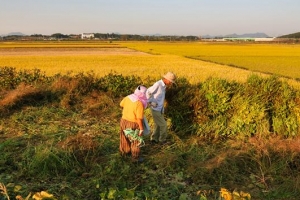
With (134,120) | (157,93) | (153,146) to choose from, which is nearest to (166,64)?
(153,146)

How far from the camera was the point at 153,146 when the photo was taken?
624 centimetres

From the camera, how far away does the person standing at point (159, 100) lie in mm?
5797

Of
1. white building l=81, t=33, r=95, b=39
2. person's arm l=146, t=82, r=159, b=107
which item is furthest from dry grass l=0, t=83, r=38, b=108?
white building l=81, t=33, r=95, b=39

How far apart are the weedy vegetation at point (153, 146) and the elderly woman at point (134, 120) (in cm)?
26

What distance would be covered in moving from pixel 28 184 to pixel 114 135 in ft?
8.15

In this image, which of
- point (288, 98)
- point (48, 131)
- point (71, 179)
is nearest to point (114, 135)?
point (48, 131)

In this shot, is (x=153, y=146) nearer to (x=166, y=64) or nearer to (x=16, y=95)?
(x=16, y=95)

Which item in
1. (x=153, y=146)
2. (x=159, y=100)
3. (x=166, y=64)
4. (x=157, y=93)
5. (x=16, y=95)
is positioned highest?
(x=157, y=93)

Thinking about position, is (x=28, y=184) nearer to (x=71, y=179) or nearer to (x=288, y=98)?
(x=71, y=179)

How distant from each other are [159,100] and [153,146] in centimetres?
93

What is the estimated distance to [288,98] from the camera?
23.1ft

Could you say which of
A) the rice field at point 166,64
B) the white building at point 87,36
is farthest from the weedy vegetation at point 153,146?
the white building at point 87,36

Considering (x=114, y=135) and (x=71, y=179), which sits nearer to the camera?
(x=71, y=179)

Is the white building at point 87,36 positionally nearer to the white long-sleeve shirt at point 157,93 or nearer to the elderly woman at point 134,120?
the white long-sleeve shirt at point 157,93
